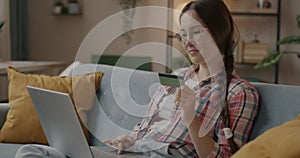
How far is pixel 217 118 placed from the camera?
1.67 metres

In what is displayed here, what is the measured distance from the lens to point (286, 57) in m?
4.64

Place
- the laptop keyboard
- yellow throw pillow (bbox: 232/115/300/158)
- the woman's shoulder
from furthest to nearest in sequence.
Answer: the laptop keyboard
the woman's shoulder
yellow throw pillow (bbox: 232/115/300/158)

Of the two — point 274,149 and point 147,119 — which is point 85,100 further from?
point 274,149

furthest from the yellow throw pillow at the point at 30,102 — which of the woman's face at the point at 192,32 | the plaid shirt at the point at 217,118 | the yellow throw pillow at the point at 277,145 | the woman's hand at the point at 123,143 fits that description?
the yellow throw pillow at the point at 277,145

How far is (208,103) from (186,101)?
24 cm

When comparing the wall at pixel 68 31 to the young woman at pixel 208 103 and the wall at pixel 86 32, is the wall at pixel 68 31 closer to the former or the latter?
the wall at pixel 86 32

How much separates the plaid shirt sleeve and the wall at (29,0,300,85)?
3065mm

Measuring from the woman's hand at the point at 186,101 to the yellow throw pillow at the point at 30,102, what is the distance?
2.94ft

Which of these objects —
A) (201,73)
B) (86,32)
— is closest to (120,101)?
(201,73)

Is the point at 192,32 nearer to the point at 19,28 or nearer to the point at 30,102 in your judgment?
the point at 30,102

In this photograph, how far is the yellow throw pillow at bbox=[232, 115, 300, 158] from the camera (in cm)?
126

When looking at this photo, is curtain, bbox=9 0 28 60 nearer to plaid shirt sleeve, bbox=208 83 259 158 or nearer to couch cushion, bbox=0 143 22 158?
couch cushion, bbox=0 143 22 158

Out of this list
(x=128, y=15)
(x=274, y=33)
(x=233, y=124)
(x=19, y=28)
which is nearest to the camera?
(x=233, y=124)

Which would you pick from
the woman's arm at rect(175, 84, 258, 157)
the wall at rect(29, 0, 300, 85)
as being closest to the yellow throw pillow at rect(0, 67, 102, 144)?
the woman's arm at rect(175, 84, 258, 157)
